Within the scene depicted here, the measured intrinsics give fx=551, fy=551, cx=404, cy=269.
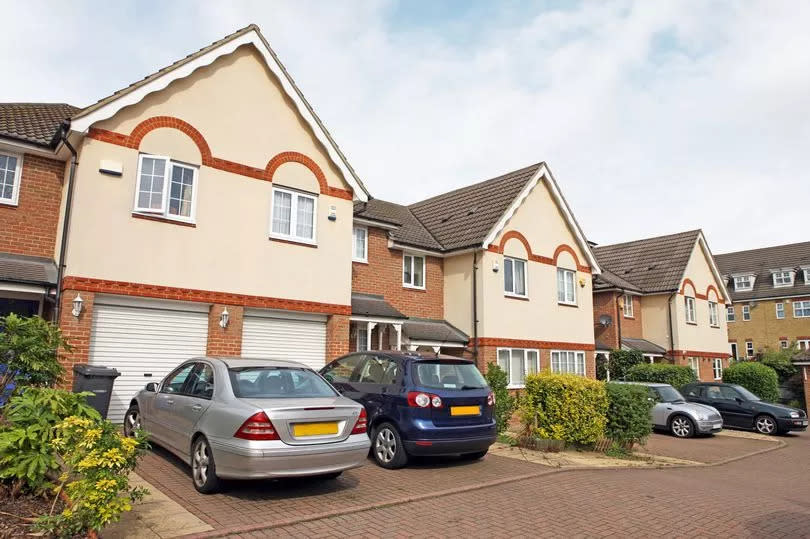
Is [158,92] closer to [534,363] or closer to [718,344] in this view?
[534,363]

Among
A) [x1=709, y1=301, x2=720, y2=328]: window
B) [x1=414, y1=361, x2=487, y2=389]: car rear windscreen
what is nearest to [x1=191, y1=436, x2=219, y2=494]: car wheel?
[x1=414, y1=361, x2=487, y2=389]: car rear windscreen

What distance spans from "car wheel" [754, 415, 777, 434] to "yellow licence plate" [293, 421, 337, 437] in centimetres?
1578

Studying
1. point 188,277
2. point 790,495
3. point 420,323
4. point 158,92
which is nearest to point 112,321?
point 188,277

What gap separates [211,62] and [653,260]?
24.7 meters

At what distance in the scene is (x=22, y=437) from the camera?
4883 millimetres

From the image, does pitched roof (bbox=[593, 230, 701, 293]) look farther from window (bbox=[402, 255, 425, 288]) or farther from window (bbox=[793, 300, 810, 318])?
window (bbox=[793, 300, 810, 318])

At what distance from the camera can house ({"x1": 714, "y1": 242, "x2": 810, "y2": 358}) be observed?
3997 centimetres

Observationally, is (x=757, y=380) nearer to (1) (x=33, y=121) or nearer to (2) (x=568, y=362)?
(2) (x=568, y=362)

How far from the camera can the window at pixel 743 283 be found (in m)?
44.1

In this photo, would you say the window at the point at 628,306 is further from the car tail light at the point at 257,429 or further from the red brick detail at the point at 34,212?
the car tail light at the point at 257,429

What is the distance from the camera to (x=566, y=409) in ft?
34.2

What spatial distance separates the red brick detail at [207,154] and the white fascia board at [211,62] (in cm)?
29

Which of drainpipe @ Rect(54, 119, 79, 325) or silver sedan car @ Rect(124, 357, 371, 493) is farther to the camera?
drainpipe @ Rect(54, 119, 79, 325)

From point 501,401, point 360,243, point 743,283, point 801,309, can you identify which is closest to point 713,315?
point 801,309
